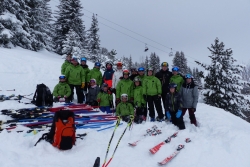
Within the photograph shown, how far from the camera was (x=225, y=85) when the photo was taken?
67.5 ft

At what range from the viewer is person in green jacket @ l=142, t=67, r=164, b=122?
8.22 metres

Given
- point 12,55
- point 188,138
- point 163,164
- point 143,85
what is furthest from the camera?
point 12,55

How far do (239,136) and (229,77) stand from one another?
634 inches

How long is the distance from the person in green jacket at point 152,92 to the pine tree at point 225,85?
1360 centimetres

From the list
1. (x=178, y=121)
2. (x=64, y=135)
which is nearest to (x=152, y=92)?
(x=178, y=121)

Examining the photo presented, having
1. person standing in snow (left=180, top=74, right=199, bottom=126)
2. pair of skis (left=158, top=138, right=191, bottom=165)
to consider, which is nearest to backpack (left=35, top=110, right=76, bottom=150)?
pair of skis (left=158, top=138, right=191, bottom=165)

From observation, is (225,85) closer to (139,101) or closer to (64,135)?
(139,101)

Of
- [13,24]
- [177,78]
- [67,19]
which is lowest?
[177,78]

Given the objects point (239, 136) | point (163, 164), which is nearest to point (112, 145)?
point (163, 164)

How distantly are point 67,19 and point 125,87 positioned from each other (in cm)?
2461

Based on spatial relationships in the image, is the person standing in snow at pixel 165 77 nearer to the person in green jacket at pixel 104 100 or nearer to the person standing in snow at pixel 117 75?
the person standing in snow at pixel 117 75

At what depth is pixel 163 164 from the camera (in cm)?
489

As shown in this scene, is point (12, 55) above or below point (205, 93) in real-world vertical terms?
above

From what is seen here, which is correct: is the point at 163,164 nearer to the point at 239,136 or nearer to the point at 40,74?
the point at 239,136
